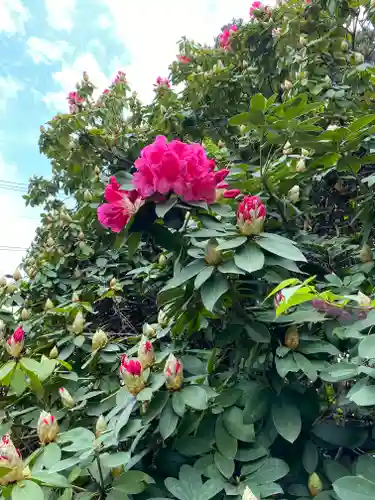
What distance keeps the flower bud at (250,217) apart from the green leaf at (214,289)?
12cm

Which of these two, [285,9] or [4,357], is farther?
[285,9]

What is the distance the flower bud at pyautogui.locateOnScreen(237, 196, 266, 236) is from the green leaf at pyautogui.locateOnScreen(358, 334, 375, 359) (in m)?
0.33

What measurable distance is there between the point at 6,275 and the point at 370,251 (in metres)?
2.01

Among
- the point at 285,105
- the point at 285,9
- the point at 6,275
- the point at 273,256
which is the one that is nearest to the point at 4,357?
the point at 6,275

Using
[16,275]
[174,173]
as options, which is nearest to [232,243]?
[174,173]

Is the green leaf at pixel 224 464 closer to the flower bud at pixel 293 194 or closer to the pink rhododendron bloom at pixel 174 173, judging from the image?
the pink rhododendron bloom at pixel 174 173

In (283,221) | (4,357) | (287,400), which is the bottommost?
(287,400)

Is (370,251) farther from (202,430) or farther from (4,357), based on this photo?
(4,357)

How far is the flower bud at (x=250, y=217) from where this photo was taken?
952 millimetres

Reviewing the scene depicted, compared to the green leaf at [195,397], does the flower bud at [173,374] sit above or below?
above

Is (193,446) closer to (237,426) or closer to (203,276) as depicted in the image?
(237,426)

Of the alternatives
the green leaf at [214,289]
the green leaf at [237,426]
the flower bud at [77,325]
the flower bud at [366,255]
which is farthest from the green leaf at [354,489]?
the flower bud at [77,325]

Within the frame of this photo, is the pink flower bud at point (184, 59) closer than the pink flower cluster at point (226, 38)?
No

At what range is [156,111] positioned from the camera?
301 cm
